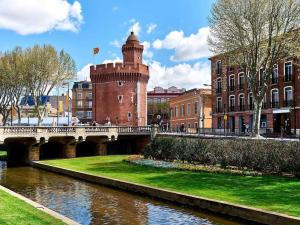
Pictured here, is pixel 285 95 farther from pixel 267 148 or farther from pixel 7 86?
pixel 7 86

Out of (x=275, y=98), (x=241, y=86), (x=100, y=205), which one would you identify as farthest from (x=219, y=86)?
(x=100, y=205)

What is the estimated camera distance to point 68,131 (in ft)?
165

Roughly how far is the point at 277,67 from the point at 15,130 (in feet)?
111

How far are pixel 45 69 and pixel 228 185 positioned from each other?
38.4m

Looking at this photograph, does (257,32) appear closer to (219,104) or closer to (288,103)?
(288,103)

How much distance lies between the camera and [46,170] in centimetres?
4178

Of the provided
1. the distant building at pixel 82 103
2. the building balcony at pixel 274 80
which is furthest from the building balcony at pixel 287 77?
the distant building at pixel 82 103

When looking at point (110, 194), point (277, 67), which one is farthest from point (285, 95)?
point (110, 194)

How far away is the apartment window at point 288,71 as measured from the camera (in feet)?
181

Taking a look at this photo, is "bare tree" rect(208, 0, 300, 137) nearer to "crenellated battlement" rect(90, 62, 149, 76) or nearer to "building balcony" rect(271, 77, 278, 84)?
"building balcony" rect(271, 77, 278, 84)

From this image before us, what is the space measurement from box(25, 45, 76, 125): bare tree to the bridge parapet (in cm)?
1087

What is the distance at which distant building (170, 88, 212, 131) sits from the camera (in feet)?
269

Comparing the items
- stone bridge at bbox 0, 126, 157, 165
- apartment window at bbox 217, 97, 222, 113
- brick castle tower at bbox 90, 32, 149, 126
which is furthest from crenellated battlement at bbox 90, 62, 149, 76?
stone bridge at bbox 0, 126, 157, 165

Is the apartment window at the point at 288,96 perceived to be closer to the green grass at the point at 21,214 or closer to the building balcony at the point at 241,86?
the building balcony at the point at 241,86
